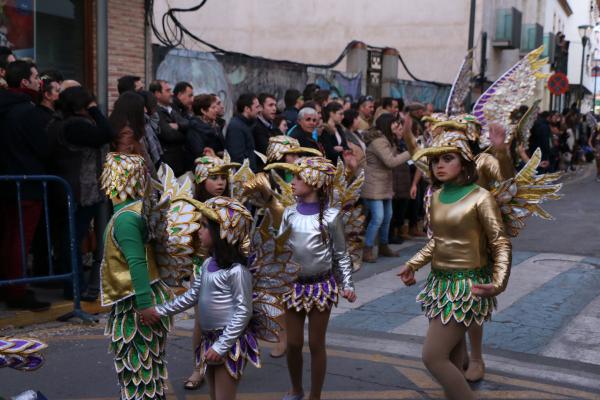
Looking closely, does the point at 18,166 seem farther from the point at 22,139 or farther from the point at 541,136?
the point at 541,136

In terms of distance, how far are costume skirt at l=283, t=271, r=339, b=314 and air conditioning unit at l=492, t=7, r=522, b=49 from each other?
2679cm

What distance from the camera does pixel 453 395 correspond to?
4219 mm

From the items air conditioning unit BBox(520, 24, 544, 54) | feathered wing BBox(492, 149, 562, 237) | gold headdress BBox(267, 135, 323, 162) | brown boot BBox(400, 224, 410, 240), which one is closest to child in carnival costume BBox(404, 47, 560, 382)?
feathered wing BBox(492, 149, 562, 237)

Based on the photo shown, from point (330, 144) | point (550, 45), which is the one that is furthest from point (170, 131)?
point (550, 45)

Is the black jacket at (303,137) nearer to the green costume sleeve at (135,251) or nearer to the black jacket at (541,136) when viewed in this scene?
the green costume sleeve at (135,251)

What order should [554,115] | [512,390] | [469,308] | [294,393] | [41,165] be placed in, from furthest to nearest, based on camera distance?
1. [554,115]
2. [41,165]
3. [512,390]
4. [294,393]
5. [469,308]

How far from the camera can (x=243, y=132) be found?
8633mm

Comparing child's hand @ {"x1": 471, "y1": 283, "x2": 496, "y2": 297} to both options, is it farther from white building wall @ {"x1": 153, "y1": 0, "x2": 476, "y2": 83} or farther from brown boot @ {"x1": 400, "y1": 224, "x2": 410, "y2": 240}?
white building wall @ {"x1": 153, "y1": 0, "x2": 476, "y2": 83}

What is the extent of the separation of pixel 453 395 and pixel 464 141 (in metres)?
1.45

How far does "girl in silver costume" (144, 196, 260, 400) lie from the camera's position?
3.75 m

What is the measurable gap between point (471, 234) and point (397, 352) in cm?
191

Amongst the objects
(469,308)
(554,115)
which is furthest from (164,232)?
(554,115)

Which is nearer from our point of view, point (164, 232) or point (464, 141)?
point (164, 232)

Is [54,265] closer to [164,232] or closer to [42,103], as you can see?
[42,103]
